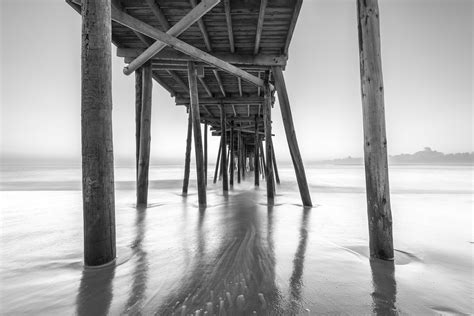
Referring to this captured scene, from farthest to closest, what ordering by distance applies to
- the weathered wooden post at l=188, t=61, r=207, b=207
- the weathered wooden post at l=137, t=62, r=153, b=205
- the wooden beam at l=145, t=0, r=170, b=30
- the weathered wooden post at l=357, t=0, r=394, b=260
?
the weathered wooden post at l=188, t=61, r=207, b=207, the weathered wooden post at l=137, t=62, r=153, b=205, the wooden beam at l=145, t=0, r=170, b=30, the weathered wooden post at l=357, t=0, r=394, b=260

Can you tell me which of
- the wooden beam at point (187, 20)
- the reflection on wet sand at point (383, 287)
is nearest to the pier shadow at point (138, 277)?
the reflection on wet sand at point (383, 287)

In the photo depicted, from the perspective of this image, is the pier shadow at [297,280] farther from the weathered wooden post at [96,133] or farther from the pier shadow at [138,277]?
the weathered wooden post at [96,133]

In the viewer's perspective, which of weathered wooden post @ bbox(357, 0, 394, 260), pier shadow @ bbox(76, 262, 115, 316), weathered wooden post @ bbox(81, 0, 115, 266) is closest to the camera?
pier shadow @ bbox(76, 262, 115, 316)

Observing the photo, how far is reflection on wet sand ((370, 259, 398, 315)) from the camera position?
4.40 ft

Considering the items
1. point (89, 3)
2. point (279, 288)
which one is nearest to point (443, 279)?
point (279, 288)

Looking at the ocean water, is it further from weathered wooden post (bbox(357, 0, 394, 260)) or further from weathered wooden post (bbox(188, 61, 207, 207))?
weathered wooden post (bbox(188, 61, 207, 207))

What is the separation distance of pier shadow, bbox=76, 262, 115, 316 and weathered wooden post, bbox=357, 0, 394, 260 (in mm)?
2194

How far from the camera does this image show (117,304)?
1345 mm

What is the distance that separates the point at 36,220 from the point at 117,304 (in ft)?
12.4

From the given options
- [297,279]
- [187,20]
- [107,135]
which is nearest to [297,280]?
[297,279]

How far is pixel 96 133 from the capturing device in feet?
5.80

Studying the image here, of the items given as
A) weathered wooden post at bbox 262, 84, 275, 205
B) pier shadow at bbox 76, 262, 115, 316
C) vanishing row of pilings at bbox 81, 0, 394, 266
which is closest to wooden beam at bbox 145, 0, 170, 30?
vanishing row of pilings at bbox 81, 0, 394, 266

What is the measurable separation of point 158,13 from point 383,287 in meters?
4.95

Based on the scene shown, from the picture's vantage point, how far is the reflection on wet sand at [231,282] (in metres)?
1.31
